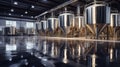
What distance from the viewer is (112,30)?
14.0 metres

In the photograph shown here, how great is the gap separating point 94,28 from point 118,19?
5723mm

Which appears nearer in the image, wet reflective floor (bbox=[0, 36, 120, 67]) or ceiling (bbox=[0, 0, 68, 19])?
wet reflective floor (bbox=[0, 36, 120, 67])

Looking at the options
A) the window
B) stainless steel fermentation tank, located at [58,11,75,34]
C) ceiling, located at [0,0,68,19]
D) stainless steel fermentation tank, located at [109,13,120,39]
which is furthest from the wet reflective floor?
the window

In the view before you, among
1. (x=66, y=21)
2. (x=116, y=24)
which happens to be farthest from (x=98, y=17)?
(x=66, y=21)

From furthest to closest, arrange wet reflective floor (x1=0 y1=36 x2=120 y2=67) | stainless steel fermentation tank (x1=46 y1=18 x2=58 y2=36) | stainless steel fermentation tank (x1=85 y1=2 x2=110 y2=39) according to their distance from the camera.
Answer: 1. stainless steel fermentation tank (x1=46 y1=18 x2=58 y2=36)
2. stainless steel fermentation tank (x1=85 y1=2 x2=110 y2=39)
3. wet reflective floor (x1=0 y1=36 x2=120 y2=67)

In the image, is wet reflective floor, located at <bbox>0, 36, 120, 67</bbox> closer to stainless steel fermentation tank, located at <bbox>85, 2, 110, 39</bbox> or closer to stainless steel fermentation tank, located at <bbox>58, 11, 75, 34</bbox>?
stainless steel fermentation tank, located at <bbox>85, 2, 110, 39</bbox>

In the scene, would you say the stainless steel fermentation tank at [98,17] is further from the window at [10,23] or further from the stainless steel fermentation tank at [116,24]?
the window at [10,23]

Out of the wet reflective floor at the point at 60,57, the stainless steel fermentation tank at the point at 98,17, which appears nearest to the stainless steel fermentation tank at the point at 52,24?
the stainless steel fermentation tank at the point at 98,17

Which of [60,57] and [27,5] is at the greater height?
[27,5]

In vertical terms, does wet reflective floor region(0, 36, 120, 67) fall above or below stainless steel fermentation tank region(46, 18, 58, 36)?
below

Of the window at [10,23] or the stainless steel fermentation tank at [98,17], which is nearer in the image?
the stainless steel fermentation tank at [98,17]

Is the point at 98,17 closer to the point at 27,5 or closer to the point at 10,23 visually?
the point at 27,5

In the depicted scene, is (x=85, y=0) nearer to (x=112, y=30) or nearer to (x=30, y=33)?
(x=112, y=30)

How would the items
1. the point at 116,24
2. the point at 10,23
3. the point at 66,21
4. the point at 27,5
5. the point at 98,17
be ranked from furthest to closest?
the point at 10,23 < the point at 27,5 < the point at 66,21 < the point at 116,24 < the point at 98,17
